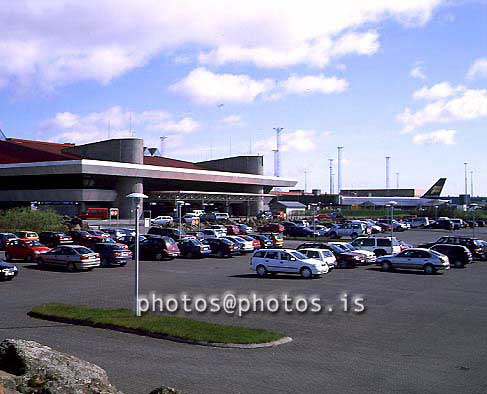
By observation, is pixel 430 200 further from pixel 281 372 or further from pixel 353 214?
pixel 281 372

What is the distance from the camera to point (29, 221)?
200 feet

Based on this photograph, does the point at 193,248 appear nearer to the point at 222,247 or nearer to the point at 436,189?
the point at 222,247

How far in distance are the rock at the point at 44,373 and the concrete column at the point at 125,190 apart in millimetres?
81361

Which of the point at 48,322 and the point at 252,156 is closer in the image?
the point at 48,322

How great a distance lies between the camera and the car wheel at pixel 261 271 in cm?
3048

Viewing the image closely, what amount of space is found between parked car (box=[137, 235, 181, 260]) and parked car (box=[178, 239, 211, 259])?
5.65ft

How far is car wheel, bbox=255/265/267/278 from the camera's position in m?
30.5

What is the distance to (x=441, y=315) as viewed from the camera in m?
19.8

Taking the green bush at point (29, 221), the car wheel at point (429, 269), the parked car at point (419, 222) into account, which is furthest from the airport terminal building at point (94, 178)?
the car wheel at point (429, 269)

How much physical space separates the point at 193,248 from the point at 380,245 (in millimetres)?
12519

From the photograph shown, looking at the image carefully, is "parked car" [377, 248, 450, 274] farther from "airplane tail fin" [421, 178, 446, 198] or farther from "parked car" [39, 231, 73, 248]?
"airplane tail fin" [421, 178, 446, 198]

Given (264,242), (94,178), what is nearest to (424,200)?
(94,178)

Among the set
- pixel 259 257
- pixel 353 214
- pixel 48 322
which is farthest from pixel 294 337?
pixel 353 214

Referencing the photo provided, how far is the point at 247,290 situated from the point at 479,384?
14189 mm
